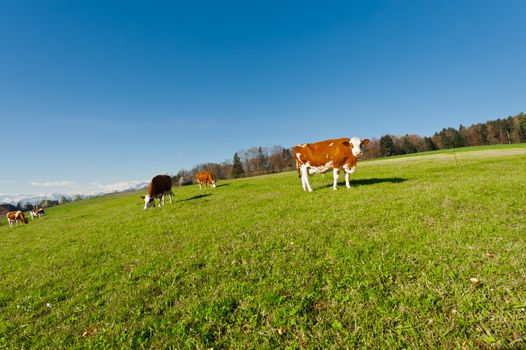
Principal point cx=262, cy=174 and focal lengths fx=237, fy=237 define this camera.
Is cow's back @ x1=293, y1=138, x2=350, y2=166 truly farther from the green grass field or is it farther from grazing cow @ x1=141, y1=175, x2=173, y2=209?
grazing cow @ x1=141, y1=175, x2=173, y2=209

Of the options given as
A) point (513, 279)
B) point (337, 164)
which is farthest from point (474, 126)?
point (513, 279)

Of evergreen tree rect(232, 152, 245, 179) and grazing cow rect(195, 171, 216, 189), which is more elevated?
evergreen tree rect(232, 152, 245, 179)

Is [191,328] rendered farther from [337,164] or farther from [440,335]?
[337,164]

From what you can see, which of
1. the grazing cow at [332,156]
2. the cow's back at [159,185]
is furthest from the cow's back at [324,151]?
the cow's back at [159,185]

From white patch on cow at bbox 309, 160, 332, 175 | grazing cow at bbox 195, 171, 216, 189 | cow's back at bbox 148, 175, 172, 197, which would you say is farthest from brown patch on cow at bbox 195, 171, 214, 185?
white patch on cow at bbox 309, 160, 332, 175

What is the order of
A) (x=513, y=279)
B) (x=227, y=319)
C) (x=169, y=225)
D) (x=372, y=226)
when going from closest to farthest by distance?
(x=513, y=279) < (x=227, y=319) < (x=372, y=226) < (x=169, y=225)

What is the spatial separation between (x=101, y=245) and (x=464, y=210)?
13173 mm

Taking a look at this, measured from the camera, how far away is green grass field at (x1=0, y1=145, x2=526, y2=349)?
328 centimetres

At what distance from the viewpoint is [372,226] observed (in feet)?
23.0

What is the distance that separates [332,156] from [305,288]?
11985 mm

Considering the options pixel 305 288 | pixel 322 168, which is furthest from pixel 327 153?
pixel 305 288

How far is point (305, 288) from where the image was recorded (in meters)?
4.38

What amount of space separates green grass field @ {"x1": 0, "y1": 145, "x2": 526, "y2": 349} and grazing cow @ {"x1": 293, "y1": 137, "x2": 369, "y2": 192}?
6.77 m

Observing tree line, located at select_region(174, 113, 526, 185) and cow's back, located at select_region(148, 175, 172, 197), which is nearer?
cow's back, located at select_region(148, 175, 172, 197)
